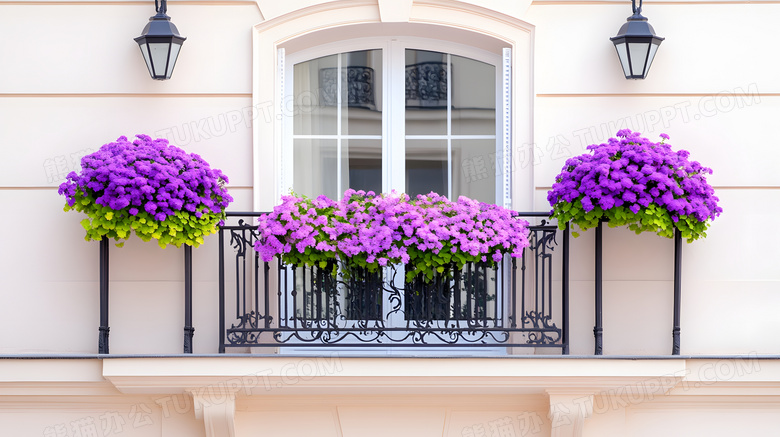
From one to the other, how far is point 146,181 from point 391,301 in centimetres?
164

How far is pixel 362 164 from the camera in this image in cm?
547

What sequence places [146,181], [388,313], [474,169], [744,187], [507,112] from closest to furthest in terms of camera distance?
[146,181]
[388,313]
[744,187]
[507,112]
[474,169]

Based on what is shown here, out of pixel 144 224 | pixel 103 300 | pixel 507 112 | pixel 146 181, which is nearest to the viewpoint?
pixel 146 181

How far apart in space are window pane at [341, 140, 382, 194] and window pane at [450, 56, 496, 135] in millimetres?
576

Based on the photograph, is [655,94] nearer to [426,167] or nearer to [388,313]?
[426,167]

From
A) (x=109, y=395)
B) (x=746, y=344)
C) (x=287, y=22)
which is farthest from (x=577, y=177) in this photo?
(x=109, y=395)

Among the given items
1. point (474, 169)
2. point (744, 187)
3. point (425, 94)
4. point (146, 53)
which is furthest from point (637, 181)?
point (146, 53)

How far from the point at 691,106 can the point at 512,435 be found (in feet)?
8.17

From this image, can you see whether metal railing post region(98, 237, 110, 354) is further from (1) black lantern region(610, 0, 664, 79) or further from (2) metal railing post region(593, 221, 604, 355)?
(1) black lantern region(610, 0, 664, 79)

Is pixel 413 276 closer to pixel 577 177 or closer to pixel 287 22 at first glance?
pixel 577 177

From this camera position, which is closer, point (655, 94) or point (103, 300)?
point (103, 300)

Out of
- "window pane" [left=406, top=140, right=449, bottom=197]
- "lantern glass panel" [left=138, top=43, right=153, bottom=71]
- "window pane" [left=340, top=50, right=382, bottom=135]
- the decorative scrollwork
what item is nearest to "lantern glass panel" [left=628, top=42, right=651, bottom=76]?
the decorative scrollwork

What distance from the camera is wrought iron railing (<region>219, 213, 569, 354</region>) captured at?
16.0 ft

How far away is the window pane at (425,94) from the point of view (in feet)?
18.0
